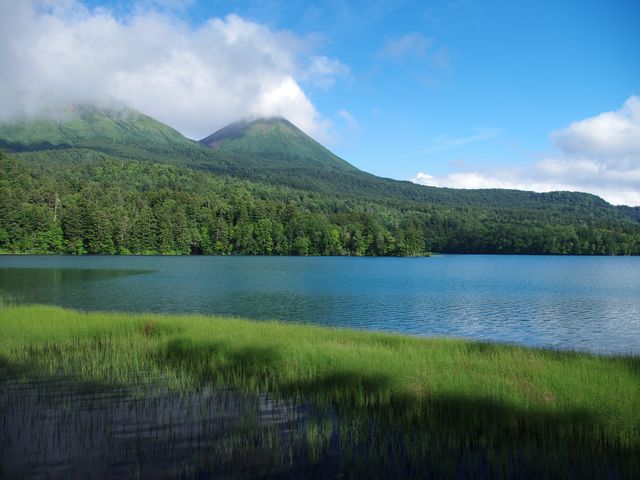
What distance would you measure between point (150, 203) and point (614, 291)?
124216 millimetres

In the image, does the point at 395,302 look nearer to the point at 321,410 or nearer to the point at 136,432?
the point at 321,410

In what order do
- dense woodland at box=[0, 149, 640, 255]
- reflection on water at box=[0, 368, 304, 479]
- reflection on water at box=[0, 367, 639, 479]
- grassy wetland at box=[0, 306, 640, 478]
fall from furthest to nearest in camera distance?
dense woodland at box=[0, 149, 640, 255] < grassy wetland at box=[0, 306, 640, 478] < reflection on water at box=[0, 368, 304, 479] < reflection on water at box=[0, 367, 639, 479]

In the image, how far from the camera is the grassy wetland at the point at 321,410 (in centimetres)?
856

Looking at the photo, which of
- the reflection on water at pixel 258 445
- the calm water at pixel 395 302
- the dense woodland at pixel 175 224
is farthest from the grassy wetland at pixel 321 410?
the dense woodland at pixel 175 224

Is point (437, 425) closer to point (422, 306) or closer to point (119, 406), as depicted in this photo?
point (119, 406)

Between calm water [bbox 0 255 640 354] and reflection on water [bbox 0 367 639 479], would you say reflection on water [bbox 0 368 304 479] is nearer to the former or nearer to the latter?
reflection on water [bbox 0 367 639 479]

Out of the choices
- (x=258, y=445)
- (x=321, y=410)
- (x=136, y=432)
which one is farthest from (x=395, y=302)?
(x=136, y=432)

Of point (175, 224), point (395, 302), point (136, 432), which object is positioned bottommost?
point (395, 302)

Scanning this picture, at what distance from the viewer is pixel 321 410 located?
37.5ft

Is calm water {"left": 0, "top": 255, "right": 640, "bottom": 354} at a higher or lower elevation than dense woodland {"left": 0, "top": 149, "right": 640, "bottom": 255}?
lower

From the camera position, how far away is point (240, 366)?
15000 mm

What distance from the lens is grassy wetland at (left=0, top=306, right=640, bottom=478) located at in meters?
8.56

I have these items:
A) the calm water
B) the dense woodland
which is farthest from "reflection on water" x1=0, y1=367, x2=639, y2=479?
the dense woodland

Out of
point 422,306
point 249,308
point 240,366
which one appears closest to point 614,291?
point 422,306
